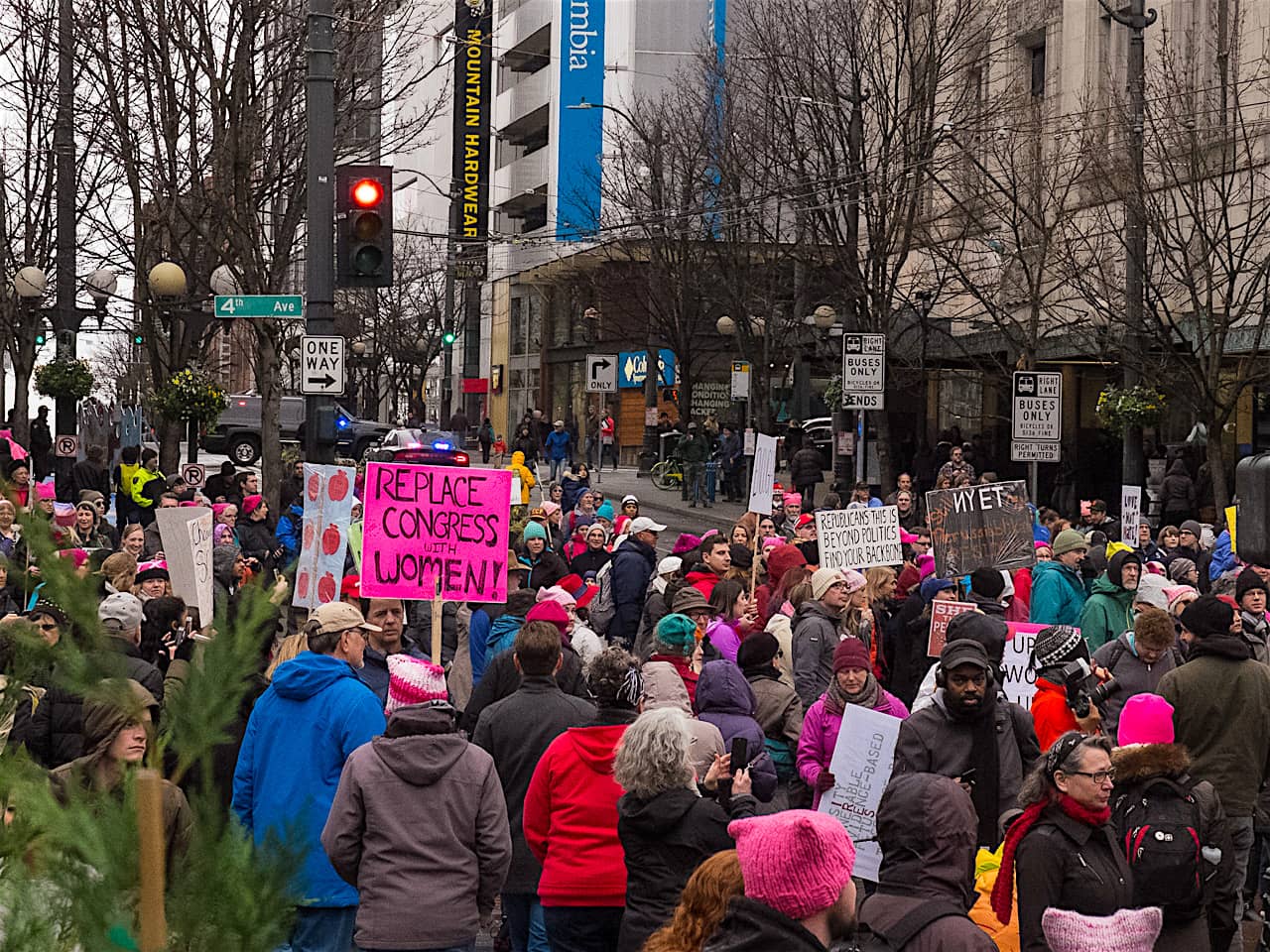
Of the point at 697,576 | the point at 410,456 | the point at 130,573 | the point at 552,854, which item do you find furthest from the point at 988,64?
the point at 552,854

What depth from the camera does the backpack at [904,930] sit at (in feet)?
13.7

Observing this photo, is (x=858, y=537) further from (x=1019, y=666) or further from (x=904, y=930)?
(x=904, y=930)

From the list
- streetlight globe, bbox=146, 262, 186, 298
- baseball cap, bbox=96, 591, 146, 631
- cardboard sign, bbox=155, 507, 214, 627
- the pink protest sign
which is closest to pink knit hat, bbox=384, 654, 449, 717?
baseball cap, bbox=96, 591, 146, 631

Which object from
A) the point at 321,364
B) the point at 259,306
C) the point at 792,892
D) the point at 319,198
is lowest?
the point at 792,892

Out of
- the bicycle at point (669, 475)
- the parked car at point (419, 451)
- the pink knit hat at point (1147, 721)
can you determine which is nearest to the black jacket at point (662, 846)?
the pink knit hat at point (1147, 721)

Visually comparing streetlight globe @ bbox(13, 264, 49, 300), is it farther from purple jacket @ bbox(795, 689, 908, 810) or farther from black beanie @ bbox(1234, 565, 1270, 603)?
purple jacket @ bbox(795, 689, 908, 810)

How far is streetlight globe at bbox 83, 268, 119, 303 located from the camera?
2397 centimetres

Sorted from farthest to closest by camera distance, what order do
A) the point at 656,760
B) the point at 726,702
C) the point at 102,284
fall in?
the point at 102,284 → the point at 726,702 → the point at 656,760

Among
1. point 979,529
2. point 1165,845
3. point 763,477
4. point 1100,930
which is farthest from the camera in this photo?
point 763,477

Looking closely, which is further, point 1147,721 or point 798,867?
point 1147,721

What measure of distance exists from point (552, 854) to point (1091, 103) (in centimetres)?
2358

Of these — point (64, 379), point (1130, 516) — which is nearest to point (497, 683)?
point (1130, 516)

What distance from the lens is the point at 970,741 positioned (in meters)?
6.68

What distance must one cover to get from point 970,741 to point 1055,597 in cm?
584
